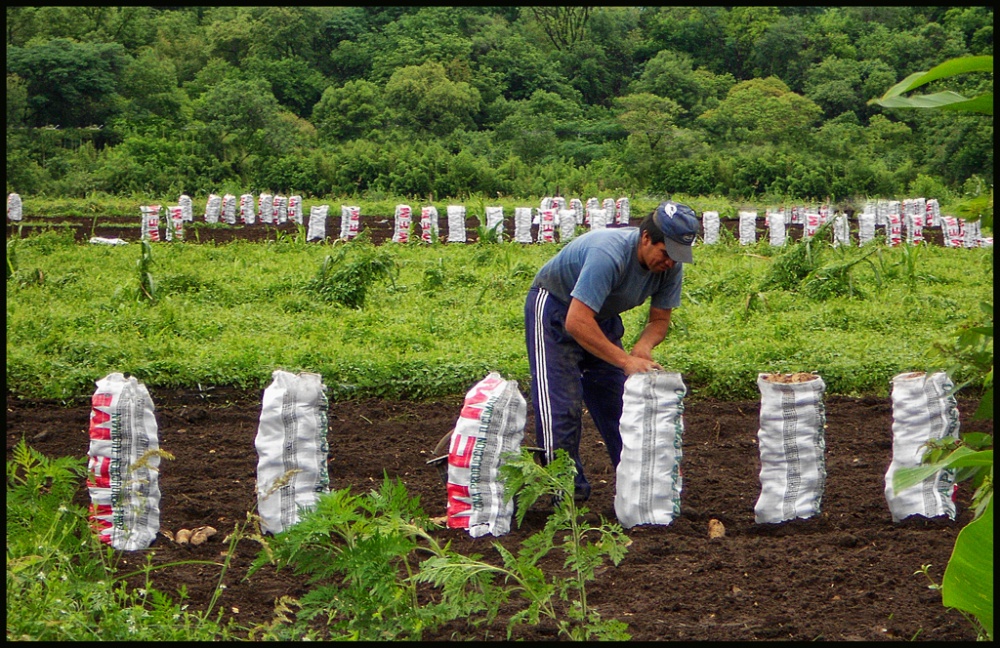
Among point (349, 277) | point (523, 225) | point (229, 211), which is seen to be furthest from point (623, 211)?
point (349, 277)

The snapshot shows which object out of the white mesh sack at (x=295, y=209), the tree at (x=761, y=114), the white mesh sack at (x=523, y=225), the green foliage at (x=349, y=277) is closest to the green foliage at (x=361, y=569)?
the green foliage at (x=349, y=277)

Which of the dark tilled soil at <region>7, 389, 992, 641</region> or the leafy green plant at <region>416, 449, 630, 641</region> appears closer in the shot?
the leafy green plant at <region>416, 449, 630, 641</region>

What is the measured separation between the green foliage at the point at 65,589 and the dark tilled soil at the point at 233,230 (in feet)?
41.4

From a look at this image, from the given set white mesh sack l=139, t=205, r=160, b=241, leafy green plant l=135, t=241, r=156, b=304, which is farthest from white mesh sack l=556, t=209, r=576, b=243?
leafy green plant l=135, t=241, r=156, b=304

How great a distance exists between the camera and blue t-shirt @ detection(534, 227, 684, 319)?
13.9 feet

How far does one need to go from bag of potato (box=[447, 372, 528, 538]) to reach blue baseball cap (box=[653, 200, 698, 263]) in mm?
836

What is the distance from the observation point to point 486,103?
3878 cm

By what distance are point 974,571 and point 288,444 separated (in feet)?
8.19

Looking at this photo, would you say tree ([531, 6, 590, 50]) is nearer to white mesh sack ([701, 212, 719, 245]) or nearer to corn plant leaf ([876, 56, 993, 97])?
white mesh sack ([701, 212, 719, 245])

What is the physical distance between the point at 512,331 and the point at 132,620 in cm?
568

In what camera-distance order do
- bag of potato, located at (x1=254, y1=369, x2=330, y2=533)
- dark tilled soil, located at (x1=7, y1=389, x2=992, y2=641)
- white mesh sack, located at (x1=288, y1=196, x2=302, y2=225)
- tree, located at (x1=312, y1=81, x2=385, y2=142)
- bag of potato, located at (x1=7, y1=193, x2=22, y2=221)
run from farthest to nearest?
tree, located at (x1=312, y1=81, x2=385, y2=142), white mesh sack, located at (x1=288, y1=196, x2=302, y2=225), bag of potato, located at (x1=7, y1=193, x2=22, y2=221), bag of potato, located at (x1=254, y1=369, x2=330, y2=533), dark tilled soil, located at (x1=7, y1=389, x2=992, y2=641)

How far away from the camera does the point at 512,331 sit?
841 cm

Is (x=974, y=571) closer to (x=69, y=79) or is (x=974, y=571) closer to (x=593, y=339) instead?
(x=593, y=339)

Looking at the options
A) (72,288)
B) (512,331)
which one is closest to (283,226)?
(72,288)
